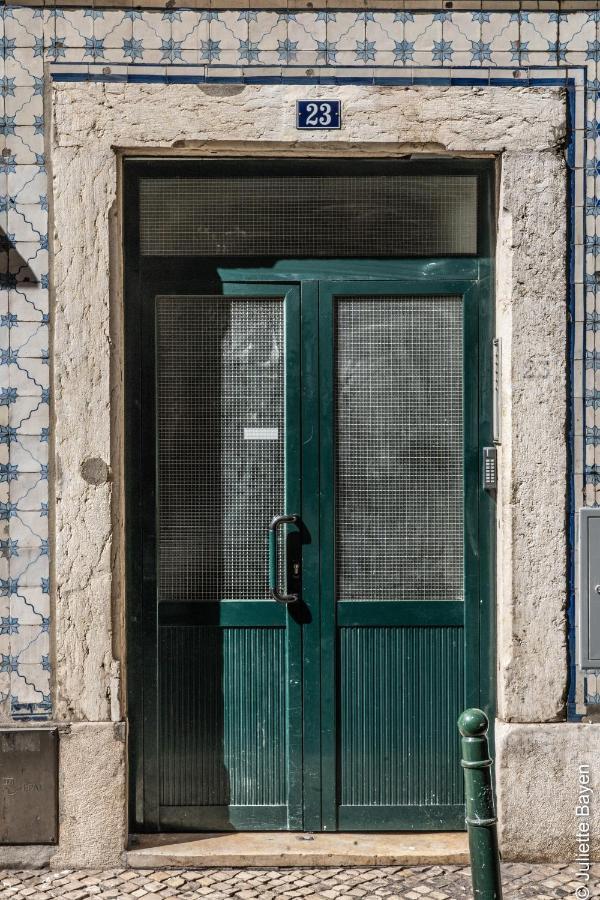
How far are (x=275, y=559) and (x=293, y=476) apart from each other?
1.20 feet

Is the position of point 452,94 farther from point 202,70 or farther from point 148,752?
point 148,752

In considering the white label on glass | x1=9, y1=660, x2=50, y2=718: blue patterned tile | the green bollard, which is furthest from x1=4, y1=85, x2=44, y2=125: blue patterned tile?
the green bollard

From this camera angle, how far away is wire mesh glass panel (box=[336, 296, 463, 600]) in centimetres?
449

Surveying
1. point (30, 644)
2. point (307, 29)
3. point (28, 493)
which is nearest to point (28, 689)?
point (30, 644)

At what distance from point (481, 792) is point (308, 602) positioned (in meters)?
1.71

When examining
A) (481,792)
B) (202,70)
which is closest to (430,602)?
(481,792)

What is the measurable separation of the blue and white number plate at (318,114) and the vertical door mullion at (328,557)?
2.15 feet

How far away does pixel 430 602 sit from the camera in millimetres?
4469

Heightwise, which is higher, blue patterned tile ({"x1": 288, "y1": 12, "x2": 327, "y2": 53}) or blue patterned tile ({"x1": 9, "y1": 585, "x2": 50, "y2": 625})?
blue patterned tile ({"x1": 288, "y1": 12, "x2": 327, "y2": 53})

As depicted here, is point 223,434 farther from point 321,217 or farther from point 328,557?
point 321,217

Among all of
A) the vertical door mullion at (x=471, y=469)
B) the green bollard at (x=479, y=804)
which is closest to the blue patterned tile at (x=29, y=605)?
the vertical door mullion at (x=471, y=469)

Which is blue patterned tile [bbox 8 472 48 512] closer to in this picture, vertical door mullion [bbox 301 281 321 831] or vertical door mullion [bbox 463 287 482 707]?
vertical door mullion [bbox 301 281 321 831]

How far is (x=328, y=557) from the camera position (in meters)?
4.46

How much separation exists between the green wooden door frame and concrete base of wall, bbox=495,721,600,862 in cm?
26
